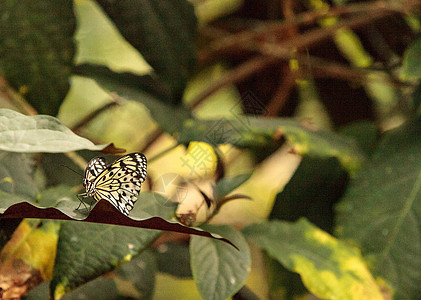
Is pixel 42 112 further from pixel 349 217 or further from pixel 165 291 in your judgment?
pixel 165 291

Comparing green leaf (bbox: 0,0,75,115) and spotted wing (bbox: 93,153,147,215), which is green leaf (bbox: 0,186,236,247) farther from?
green leaf (bbox: 0,0,75,115)

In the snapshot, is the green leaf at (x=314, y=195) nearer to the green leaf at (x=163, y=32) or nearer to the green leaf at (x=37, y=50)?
the green leaf at (x=163, y=32)

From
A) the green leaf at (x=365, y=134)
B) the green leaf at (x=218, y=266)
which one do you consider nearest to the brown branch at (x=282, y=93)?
the green leaf at (x=365, y=134)

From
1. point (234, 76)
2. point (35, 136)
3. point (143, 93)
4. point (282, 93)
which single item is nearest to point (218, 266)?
point (35, 136)

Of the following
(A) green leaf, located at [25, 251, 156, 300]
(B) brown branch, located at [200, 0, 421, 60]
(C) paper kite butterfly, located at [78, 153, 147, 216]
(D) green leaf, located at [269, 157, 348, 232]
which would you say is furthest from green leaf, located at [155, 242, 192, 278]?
(B) brown branch, located at [200, 0, 421, 60]

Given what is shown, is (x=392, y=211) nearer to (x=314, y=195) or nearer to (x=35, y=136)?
(x=314, y=195)
